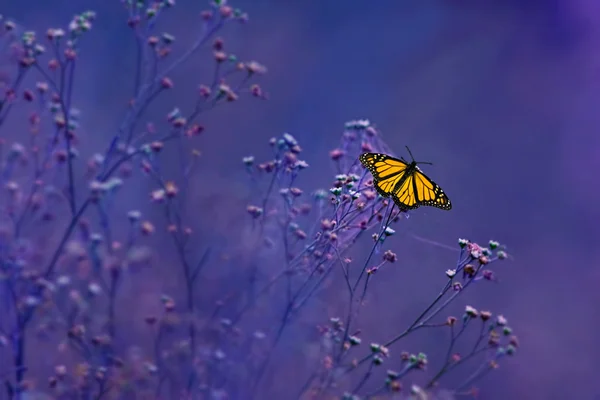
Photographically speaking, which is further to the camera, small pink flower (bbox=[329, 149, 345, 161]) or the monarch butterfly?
small pink flower (bbox=[329, 149, 345, 161])

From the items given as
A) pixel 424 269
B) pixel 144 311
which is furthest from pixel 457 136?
pixel 144 311

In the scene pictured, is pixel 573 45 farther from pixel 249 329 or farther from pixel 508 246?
pixel 249 329

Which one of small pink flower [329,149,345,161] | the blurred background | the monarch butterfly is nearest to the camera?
the monarch butterfly

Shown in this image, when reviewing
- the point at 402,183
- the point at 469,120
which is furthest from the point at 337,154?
the point at 469,120

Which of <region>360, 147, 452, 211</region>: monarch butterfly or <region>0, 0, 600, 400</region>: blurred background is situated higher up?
<region>0, 0, 600, 400</region>: blurred background

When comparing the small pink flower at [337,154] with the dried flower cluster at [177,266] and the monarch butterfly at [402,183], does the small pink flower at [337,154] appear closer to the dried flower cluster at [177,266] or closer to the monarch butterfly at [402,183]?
the dried flower cluster at [177,266]

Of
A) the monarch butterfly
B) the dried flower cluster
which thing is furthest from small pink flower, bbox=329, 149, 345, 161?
the monarch butterfly

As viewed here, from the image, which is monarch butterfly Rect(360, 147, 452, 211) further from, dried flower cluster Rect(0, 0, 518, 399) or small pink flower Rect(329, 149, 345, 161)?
small pink flower Rect(329, 149, 345, 161)
